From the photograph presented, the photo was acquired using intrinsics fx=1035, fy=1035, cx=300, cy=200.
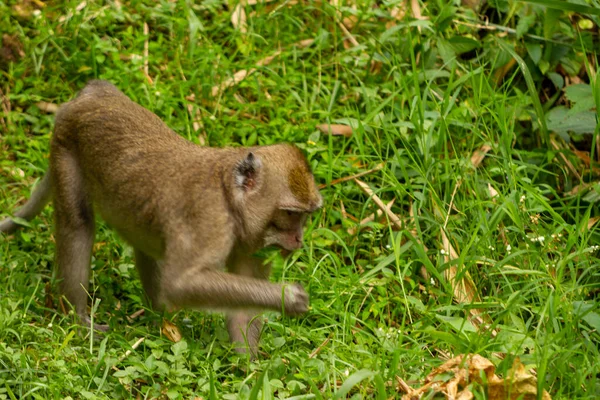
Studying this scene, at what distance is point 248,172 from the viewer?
6.06 metres

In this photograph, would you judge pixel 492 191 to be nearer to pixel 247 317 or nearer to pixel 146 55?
pixel 247 317

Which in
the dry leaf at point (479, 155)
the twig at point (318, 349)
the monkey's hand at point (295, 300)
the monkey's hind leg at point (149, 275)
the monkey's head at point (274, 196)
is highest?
the monkey's head at point (274, 196)

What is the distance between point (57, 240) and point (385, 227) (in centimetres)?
228

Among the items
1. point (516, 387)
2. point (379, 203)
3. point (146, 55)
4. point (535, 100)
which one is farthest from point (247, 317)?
point (146, 55)

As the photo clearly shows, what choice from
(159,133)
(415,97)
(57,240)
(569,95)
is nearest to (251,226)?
(159,133)

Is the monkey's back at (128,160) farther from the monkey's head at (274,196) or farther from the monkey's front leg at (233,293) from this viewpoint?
the monkey's front leg at (233,293)

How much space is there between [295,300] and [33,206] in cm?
245

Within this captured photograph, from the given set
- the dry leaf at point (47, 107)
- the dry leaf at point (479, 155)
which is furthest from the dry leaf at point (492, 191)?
the dry leaf at point (47, 107)

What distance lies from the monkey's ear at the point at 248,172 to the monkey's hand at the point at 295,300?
2.18ft

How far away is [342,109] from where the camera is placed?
829 cm

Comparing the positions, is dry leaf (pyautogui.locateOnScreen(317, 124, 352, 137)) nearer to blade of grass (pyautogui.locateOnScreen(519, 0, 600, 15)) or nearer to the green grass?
the green grass

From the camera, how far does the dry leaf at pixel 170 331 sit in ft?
20.1

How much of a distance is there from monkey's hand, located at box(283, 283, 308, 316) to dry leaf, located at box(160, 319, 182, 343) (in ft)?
2.42

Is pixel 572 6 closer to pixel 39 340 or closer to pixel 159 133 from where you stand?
pixel 159 133
